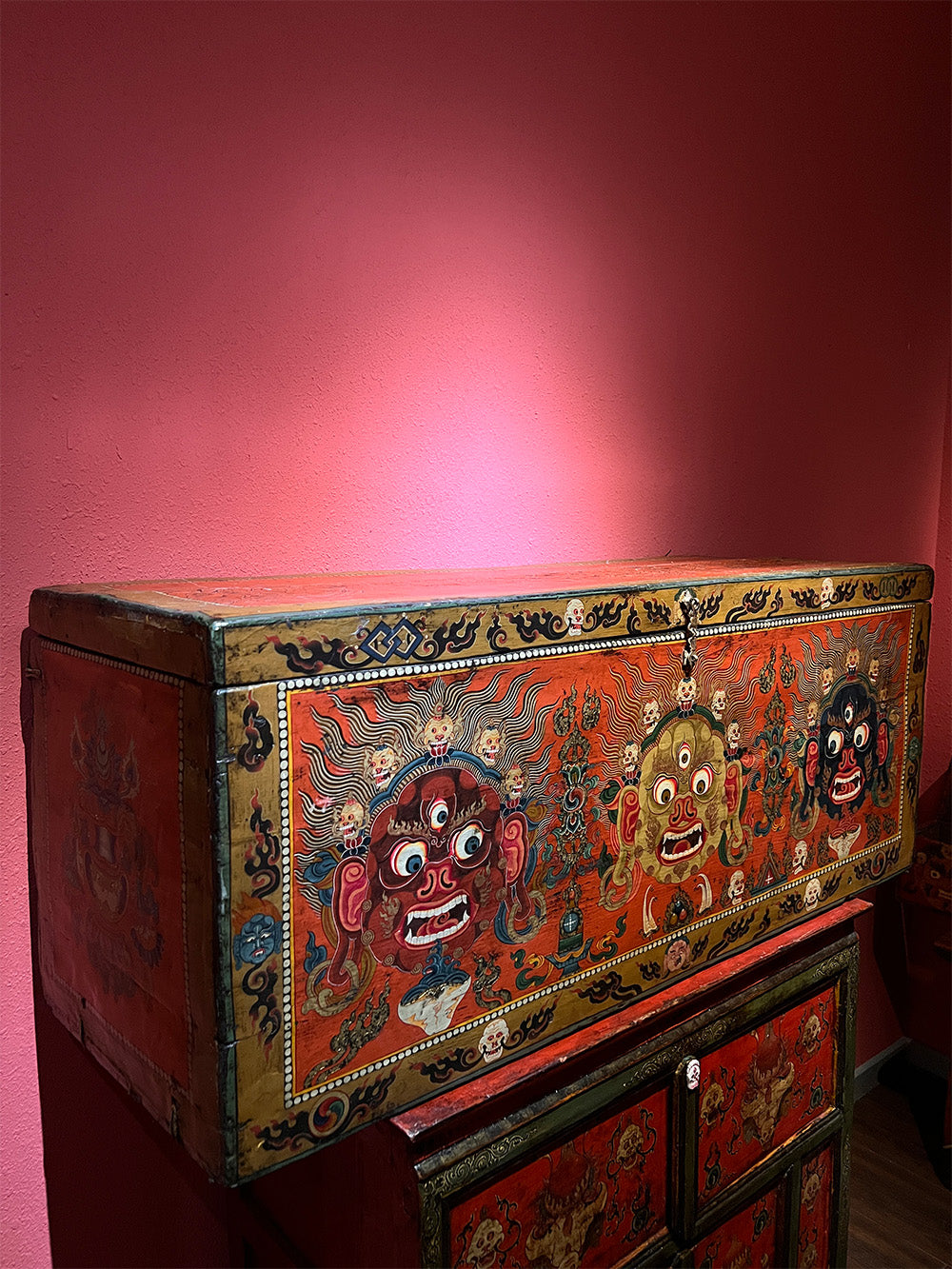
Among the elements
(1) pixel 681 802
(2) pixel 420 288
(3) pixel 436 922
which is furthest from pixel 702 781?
(2) pixel 420 288

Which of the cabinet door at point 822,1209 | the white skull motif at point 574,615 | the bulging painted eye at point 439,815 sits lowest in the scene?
the cabinet door at point 822,1209

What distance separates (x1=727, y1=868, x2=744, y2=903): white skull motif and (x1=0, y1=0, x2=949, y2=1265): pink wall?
594 millimetres

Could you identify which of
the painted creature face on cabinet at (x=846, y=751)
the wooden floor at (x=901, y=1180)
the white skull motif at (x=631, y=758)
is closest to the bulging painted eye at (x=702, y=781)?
the white skull motif at (x=631, y=758)

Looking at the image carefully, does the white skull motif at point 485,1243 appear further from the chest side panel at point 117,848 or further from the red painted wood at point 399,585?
the red painted wood at point 399,585

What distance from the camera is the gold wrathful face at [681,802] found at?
110 centimetres

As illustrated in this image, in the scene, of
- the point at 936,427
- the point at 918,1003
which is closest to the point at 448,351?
the point at 936,427

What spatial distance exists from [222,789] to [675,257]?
1.41 meters

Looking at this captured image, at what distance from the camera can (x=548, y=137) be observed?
1527 millimetres

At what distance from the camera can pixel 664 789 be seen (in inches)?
44.4

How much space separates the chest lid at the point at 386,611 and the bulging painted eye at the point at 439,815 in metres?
0.14

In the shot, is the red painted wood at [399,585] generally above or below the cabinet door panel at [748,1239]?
above

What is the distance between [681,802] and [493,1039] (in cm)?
36

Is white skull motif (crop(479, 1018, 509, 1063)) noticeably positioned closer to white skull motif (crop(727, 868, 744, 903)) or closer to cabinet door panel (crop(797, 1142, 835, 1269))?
white skull motif (crop(727, 868, 744, 903))

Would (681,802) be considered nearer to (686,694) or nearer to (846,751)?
(686,694)
